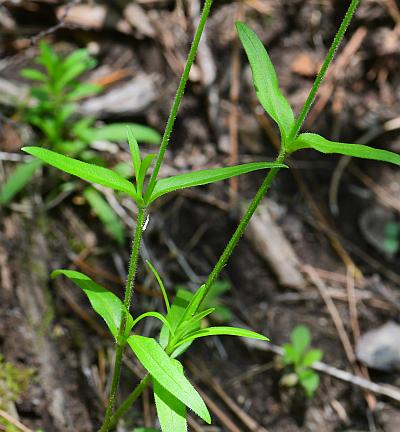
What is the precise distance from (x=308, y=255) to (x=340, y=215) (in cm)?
30

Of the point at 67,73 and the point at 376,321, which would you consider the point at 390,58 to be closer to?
the point at 376,321

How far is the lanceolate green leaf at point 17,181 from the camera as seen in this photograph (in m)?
2.28

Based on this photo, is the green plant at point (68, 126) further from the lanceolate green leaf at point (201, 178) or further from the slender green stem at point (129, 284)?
the lanceolate green leaf at point (201, 178)

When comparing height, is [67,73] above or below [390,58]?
above

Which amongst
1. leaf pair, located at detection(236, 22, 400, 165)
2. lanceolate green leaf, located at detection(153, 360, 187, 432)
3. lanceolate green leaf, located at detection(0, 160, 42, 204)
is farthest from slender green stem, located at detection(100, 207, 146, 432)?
lanceolate green leaf, located at detection(0, 160, 42, 204)

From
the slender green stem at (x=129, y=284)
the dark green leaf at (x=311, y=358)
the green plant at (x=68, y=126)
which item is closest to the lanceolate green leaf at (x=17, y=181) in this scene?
the green plant at (x=68, y=126)

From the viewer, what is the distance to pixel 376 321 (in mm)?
2559

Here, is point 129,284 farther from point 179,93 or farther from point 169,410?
point 179,93

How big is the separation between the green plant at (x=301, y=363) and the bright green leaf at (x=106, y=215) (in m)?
0.81

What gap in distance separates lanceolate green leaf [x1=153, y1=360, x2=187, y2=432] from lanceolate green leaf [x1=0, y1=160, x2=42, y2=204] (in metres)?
1.22

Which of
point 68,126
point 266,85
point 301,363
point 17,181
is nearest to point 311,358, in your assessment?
point 301,363

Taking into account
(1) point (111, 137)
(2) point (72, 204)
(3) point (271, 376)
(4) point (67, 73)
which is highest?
Result: (4) point (67, 73)

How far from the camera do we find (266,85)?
1.40m

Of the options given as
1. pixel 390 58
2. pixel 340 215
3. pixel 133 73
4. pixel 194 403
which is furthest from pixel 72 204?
pixel 390 58
